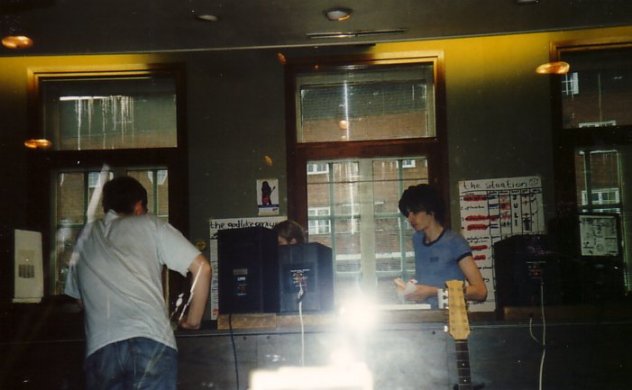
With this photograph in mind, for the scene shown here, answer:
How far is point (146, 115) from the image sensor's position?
511 centimetres

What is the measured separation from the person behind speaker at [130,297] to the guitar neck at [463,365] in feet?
3.72

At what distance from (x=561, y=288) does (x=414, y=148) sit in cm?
207

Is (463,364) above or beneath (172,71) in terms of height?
beneath

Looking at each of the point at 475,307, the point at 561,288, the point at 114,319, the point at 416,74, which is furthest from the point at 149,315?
the point at 416,74

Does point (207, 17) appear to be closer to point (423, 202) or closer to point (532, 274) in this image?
point (423, 202)

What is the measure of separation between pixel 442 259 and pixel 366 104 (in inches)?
80.7

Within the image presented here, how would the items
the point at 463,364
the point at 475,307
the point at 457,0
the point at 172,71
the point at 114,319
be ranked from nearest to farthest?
the point at 114,319 < the point at 463,364 < the point at 457,0 < the point at 475,307 < the point at 172,71

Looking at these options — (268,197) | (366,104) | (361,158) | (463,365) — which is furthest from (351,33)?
(463,365)

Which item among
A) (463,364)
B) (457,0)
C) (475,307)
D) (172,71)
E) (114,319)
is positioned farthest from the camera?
(172,71)

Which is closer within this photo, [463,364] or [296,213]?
[463,364]

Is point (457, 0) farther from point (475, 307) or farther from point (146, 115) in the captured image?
point (146, 115)

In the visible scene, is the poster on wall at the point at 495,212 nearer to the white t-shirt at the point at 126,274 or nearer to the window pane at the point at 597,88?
the window pane at the point at 597,88

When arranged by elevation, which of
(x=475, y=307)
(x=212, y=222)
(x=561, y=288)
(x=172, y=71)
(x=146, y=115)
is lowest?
(x=475, y=307)

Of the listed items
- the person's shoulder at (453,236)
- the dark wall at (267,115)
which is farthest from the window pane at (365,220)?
the person's shoulder at (453,236)
